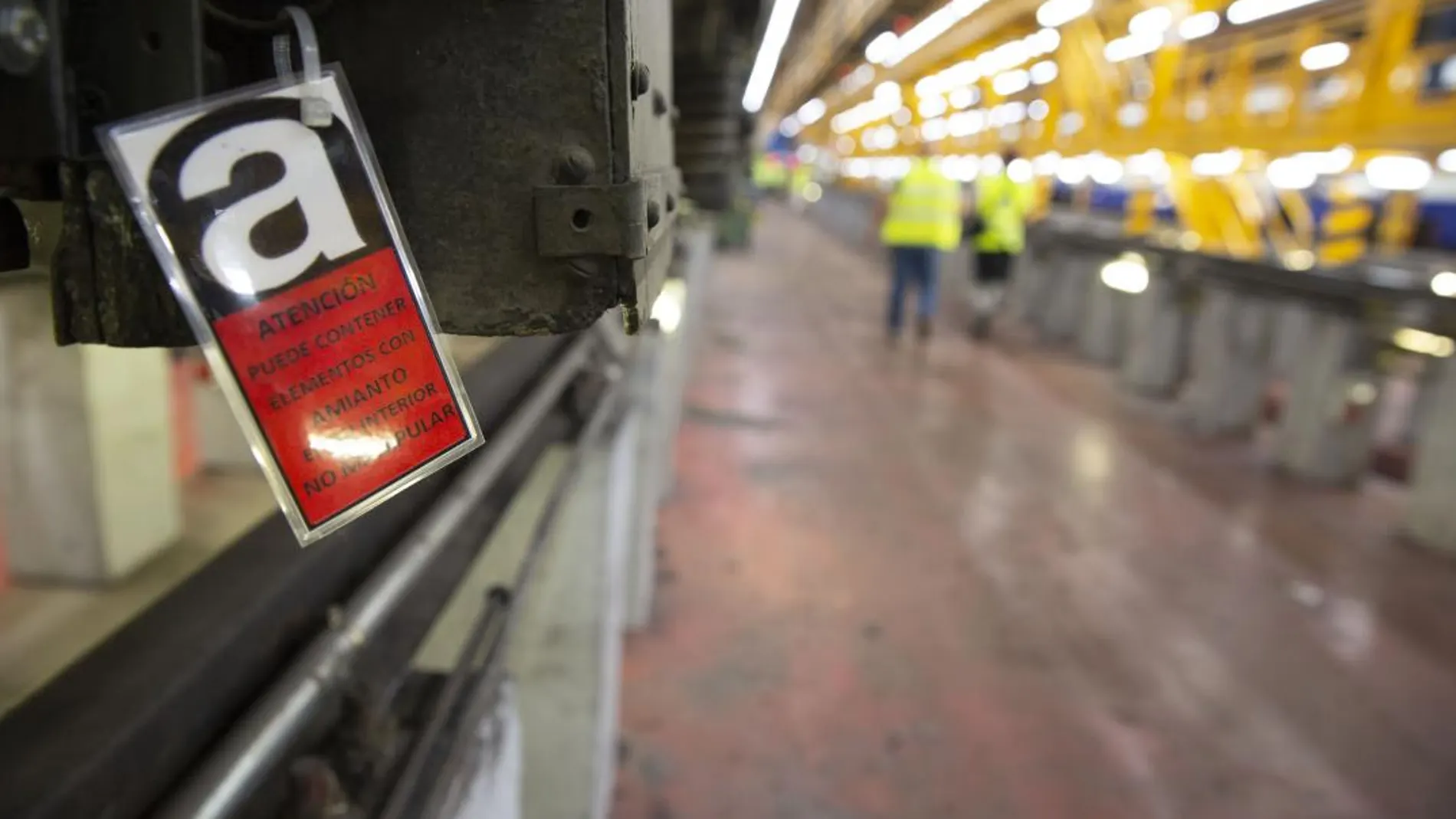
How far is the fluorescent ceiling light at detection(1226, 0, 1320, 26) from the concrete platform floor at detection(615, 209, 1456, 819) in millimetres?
2139

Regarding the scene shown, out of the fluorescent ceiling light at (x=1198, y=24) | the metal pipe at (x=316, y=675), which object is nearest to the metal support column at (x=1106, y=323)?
the fluorescent ceiling light at (x=1198, y=24)

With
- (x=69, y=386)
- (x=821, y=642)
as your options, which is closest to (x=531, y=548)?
(x=821, y=642)

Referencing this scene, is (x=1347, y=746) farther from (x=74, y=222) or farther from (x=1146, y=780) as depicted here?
(x=74, y=222)

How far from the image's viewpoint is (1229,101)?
22.4ft

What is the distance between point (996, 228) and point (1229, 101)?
5.74 ft

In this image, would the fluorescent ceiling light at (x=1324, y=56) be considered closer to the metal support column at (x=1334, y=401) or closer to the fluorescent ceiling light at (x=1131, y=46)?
the fluorescent ceiling light at (x=1131, y=46)

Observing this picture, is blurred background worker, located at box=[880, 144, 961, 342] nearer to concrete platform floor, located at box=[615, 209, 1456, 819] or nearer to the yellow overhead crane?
the yellow overhead crane

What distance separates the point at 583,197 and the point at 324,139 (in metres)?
0.14

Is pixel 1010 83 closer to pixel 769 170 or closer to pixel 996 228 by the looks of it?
pixel 996 228

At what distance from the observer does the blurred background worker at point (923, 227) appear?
7.10 m

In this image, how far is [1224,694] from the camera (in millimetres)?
2678

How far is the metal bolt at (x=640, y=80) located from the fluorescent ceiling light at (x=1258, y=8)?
16.0 ft

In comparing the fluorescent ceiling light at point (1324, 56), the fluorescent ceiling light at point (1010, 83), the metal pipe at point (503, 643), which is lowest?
the metal pipe at point (503, 643)

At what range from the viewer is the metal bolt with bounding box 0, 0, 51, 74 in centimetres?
46
